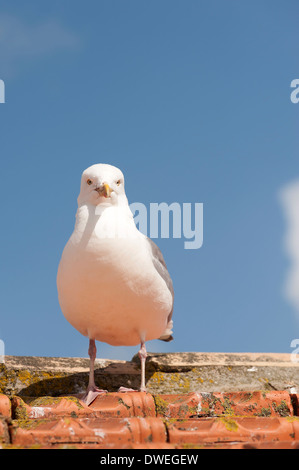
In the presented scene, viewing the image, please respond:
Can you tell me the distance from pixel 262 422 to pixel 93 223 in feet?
9.39

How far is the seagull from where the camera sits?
19.6 feet

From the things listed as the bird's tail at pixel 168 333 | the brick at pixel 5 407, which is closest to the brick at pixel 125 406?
the brick at pixel 5 407

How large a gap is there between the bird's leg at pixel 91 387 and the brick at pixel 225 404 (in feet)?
2.51

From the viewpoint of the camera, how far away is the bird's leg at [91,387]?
5.66 m

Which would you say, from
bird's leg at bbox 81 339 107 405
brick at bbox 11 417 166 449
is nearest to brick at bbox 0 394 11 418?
brick at bbox 11 417 166 449

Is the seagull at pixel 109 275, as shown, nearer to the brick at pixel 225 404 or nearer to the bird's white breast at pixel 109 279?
the bird's white breast at pixel 109 279

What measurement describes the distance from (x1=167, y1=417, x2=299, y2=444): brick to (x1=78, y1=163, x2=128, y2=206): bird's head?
2990 mm

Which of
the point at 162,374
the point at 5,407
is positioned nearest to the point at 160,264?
the point at 162,374

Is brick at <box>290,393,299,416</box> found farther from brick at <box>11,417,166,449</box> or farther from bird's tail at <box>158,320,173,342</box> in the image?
bird's tail at <box>158,320,173,342</box>

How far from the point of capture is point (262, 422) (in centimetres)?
400

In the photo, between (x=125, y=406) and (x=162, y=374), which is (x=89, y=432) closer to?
(x=125, y=406)
